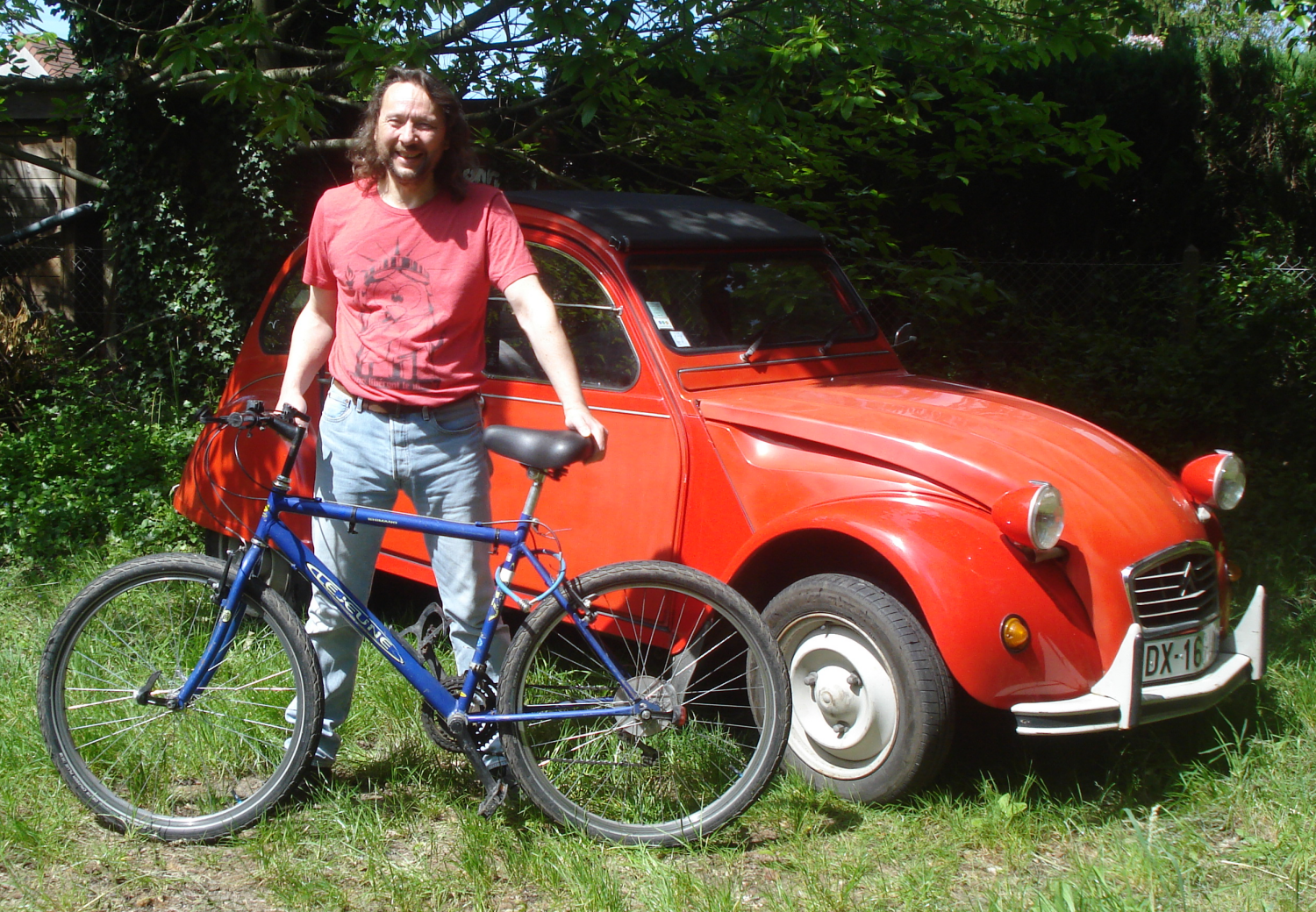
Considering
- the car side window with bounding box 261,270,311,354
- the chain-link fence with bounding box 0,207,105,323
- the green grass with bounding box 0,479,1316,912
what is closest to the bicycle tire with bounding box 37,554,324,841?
the green grass with bounding box 0,479,1316,912

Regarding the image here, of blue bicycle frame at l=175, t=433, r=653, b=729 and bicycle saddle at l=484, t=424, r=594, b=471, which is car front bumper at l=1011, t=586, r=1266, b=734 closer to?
blue bicycle frame at l=175, t=433, r=653, b=729

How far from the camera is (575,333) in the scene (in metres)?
4.02

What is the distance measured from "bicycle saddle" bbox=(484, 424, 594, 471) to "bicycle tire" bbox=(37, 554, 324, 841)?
0.76 metres

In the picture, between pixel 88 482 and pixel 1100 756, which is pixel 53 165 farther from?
pixel 1100 756

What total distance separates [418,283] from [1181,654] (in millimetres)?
2330

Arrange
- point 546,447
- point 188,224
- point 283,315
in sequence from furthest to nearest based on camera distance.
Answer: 1. point 188,224
2. point 283,315
3. point 546,447

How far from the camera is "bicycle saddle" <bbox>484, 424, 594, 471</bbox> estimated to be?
2850 millimetres

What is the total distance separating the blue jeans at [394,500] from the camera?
122 inches

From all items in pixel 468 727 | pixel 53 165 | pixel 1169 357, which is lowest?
pixel 468 727

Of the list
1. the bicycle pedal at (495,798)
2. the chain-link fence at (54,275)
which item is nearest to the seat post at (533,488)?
the bicycle pedal at (495,798)

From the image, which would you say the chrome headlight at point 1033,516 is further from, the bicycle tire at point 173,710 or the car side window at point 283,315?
the car side window at point 283,315

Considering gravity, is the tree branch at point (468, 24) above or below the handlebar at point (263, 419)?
above

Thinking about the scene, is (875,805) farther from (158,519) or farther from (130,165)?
(130,165)

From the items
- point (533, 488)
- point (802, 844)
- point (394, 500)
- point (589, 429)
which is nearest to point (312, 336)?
point (394, 500)
